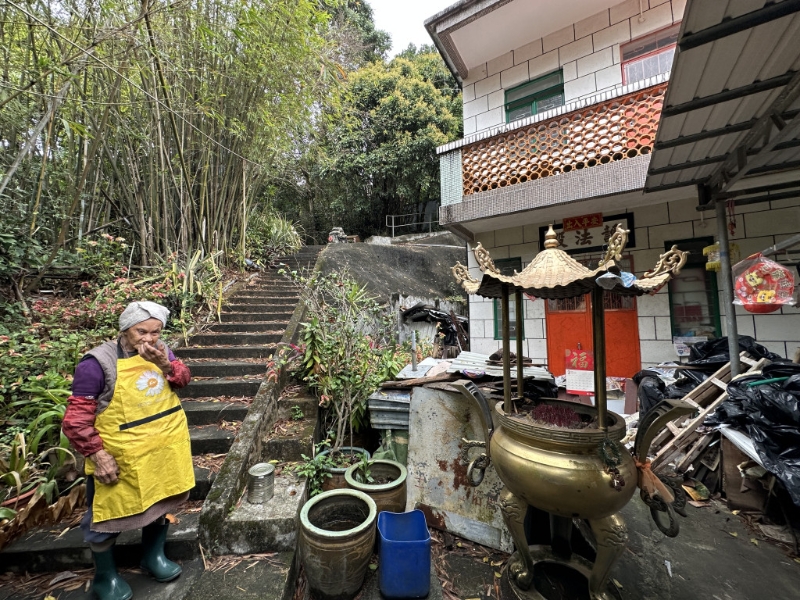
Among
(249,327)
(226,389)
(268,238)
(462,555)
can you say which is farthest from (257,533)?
(268,238)

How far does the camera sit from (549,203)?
513 centimetres

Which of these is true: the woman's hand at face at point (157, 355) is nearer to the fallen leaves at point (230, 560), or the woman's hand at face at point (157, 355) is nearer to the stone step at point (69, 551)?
the stone step at point (69, 551)

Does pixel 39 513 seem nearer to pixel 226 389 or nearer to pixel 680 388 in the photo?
pixel 226 389

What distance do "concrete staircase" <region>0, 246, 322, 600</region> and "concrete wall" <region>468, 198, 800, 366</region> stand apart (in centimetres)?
413

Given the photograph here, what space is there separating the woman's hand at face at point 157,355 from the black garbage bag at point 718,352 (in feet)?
18.1

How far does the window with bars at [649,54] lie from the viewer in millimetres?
5074

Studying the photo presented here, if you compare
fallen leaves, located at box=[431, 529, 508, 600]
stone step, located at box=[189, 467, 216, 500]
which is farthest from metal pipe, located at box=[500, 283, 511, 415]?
stone step, located at box=[189, 467, 216, 500]

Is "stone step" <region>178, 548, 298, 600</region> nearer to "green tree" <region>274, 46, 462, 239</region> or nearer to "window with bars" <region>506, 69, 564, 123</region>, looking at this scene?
"window with bars" <region>506, 69, 564, 123</region>

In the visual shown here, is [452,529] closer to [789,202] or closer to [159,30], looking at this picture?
[789,202]

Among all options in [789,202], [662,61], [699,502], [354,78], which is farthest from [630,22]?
[354,78]

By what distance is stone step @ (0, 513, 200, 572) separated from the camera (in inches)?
85.4

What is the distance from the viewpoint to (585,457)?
6.09 ft

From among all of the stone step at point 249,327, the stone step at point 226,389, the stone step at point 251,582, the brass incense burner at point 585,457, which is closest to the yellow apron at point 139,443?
the stone step at point 251,582

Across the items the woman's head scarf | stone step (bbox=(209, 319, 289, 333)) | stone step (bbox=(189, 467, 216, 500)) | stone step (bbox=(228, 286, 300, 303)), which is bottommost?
stone step (bbox=(189, 467, 216, 500))
